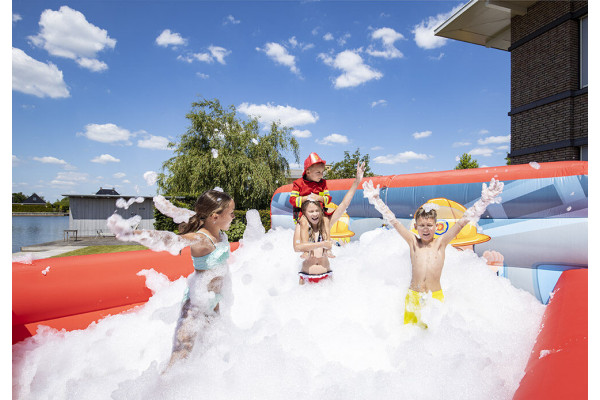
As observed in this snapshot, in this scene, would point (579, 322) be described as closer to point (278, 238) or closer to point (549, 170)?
point (549, 170)

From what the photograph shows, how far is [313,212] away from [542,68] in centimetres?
811

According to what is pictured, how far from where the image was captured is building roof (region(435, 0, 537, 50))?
802 cm

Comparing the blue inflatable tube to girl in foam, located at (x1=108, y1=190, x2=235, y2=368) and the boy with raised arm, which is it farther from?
girl in foam, located at (x1=108, y1=190, x2=235, y2=368)

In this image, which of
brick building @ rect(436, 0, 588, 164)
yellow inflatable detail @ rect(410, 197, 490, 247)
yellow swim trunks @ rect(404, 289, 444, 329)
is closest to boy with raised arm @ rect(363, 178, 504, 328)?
yellow swim trunks @ rect(404, 289, 444, 329)

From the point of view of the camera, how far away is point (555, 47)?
24.1ft

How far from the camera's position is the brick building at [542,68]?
22.9ft

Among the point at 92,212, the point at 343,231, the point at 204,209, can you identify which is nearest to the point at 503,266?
the point at 343,231

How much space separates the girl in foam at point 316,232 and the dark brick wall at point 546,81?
6.83 metres

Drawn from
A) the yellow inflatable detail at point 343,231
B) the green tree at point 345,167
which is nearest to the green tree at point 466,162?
the green tree at point 345,167

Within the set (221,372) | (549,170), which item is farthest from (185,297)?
(549,170)

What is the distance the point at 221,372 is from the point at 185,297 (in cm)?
48

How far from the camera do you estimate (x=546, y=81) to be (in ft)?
24.7

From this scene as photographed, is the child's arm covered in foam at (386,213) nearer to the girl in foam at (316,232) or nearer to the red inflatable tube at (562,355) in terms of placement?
the girl in foam at (316,232)

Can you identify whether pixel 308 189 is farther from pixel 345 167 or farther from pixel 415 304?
pixel 345 167
